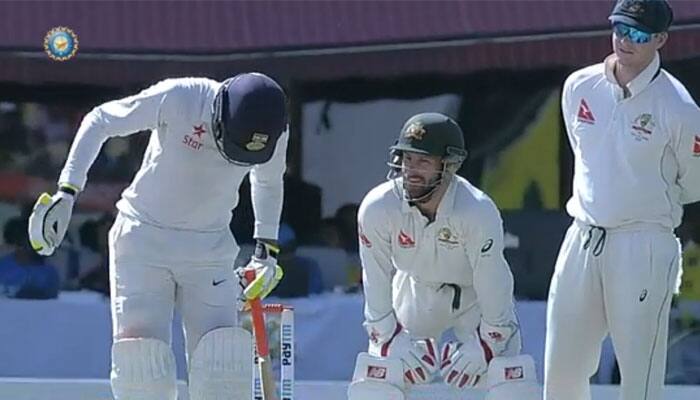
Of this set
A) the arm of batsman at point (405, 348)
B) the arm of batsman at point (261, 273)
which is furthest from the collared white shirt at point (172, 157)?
the arm of batsman at point (405, 348)

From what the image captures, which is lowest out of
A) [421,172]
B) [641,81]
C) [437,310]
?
[437,310]

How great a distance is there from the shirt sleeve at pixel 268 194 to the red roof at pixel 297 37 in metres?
2.55

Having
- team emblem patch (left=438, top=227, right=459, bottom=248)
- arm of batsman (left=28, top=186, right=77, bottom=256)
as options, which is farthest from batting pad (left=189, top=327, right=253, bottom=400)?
team emblem patch (left=438, top=227, right=459, bottom=248)

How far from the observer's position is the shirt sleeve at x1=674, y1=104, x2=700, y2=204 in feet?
16.1

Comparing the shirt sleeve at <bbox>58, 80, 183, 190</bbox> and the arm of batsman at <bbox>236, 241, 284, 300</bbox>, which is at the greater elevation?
the shirt sleeve at <bbox>58, 80, 183, 190</bbox>

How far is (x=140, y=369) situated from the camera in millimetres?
4758

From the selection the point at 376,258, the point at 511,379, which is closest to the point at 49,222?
the point at 376,258

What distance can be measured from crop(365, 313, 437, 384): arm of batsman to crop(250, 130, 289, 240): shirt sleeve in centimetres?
50

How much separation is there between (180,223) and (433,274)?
30.3 inches

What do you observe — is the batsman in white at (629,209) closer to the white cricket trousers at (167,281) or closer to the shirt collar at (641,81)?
the shirt collar at (641,81)

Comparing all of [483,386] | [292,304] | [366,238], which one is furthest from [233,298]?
[292,304]

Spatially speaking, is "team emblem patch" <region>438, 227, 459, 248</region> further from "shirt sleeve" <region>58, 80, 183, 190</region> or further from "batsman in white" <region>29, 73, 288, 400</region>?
"shirt sleeve" <region>58, 80, 183, 190</region>

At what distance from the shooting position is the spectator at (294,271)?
7.89 meters

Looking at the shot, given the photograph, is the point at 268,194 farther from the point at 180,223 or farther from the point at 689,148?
the point at 689,148
